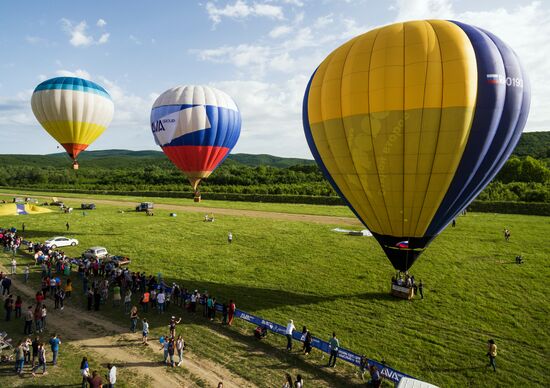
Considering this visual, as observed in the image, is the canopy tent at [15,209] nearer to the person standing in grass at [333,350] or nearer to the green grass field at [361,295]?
the green grass field at [361,295]

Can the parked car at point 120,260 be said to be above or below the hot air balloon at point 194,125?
below

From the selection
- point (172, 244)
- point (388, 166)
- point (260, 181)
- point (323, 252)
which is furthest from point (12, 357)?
point (260, 181)

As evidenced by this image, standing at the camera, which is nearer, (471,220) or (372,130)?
(372,130)

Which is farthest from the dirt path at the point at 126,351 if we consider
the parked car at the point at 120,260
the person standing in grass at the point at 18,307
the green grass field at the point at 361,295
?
the parked car at the point at 120,260

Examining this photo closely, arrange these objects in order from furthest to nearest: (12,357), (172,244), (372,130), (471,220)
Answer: (471,220), (172,244), (372,130), (12,357)

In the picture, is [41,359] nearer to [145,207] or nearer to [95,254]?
[95,254]

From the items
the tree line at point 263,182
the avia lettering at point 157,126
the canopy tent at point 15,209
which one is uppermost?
the avia lettering at point 157,126

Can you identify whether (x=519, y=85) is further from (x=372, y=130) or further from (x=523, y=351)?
(x=523, y=351)
